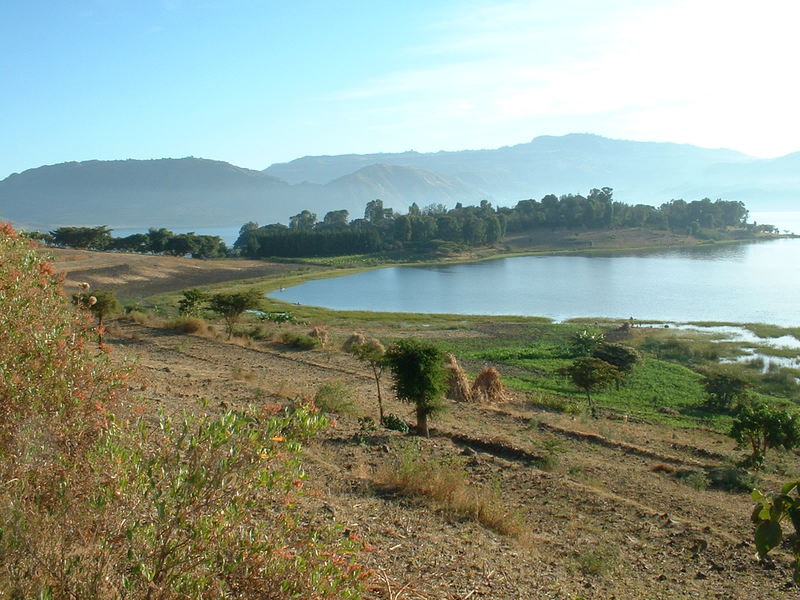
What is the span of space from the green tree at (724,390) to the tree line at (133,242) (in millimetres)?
76327

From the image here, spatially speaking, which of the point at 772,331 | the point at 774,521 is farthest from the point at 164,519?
the point at 772,331

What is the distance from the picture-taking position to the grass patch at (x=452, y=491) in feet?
23.5

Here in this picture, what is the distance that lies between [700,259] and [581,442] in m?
83.7

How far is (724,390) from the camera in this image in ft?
64.8

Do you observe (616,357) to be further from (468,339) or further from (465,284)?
(465,284)

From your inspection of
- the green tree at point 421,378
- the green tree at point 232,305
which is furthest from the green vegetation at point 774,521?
the green tree at point 232,305

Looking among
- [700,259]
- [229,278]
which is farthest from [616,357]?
[700,259]

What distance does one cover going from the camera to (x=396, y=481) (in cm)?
799

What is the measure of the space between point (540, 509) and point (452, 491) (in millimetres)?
1429

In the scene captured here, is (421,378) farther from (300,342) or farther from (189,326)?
(189,326)

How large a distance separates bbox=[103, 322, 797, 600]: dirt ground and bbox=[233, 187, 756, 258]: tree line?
85.7 m

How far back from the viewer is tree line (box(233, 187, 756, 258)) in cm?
10088

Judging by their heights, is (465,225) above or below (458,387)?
above

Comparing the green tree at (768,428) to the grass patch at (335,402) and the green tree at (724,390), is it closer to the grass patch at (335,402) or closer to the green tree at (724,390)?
the green tree at (724,390)
